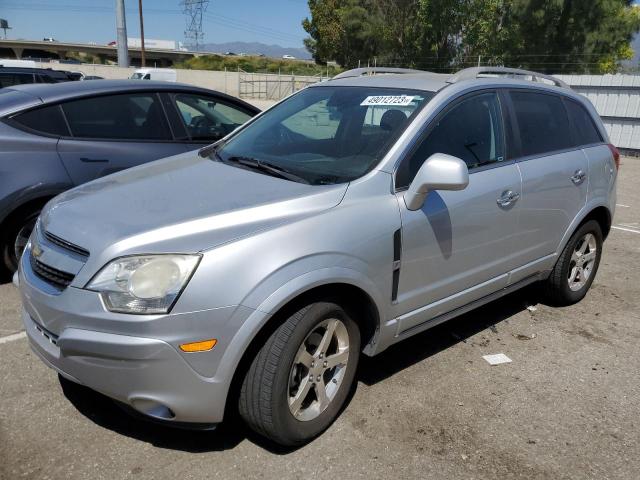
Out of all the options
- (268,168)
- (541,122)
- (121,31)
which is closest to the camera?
(268,168)

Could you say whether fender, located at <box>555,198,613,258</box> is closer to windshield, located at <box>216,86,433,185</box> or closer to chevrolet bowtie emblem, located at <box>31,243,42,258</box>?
windshield, located at <box>216,86,433,185</box>

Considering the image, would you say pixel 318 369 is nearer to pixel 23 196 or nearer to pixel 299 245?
pixel 299 245

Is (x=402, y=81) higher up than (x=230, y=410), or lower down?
higher up

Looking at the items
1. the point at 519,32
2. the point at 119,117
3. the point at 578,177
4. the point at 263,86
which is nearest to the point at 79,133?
the point at 119,117

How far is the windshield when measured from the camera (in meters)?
3.04

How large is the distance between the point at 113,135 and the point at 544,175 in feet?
11.4

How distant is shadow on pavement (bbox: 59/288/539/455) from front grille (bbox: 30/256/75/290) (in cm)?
74

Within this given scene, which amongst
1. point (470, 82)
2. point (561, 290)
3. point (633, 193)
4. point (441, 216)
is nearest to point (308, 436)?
point (441, 216)

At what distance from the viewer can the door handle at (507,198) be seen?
3.46m

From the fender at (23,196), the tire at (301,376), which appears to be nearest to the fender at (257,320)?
the tire at (301,376)

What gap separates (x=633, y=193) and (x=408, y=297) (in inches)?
330

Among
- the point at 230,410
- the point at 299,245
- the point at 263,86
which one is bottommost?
the point at 263,86

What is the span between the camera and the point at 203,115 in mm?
5426

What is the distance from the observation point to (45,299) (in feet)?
8.11
